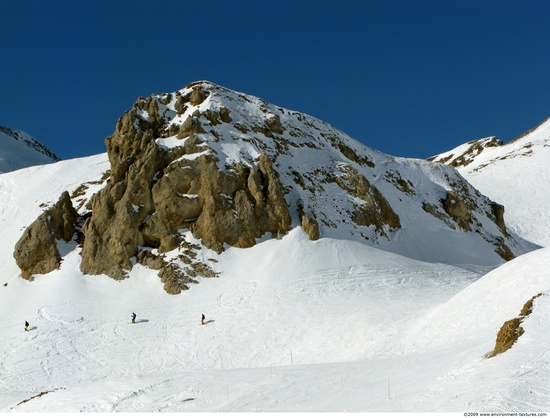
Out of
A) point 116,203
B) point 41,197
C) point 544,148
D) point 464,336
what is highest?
point 544,148

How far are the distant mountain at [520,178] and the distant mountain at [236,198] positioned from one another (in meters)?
9.11

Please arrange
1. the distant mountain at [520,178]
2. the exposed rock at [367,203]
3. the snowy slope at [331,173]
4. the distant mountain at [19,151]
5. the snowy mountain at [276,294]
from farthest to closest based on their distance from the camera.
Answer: the distant mountain at [19,151]
the distant mountain at [520,178]
the exposed rock at [367,203]
the snowy slope at [331,173]
the snowy mountain at [276,294]

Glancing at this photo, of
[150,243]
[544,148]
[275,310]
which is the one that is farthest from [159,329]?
[544,148]

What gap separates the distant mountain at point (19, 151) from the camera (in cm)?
11638

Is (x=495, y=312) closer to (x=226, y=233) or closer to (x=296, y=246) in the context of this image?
(x=296, y=246)

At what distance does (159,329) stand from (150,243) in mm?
10284

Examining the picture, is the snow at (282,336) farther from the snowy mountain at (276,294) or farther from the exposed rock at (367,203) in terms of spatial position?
the exposed rock at (367,203)

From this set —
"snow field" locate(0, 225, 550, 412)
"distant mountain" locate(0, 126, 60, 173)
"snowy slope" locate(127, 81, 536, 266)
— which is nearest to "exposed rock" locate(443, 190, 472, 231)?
"snowy slope" locate(127, 81, 536, 266)

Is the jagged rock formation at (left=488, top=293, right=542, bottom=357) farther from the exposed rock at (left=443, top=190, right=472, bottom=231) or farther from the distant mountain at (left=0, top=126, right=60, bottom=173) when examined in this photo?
the distant mountain at (left=0, top=126, right=60, bottom=173)

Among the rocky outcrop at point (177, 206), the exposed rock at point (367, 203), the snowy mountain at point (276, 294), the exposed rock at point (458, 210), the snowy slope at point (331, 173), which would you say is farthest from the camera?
the exposed rock at point (458, 210)

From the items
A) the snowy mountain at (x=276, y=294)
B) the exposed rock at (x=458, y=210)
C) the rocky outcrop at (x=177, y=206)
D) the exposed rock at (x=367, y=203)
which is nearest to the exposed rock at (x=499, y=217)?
the snowy mountain at (x=276, y=294)

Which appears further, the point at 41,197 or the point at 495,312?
the point at 41,197

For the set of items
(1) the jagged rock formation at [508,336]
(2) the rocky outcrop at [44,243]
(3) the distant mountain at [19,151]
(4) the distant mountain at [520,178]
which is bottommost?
(1) the jagged rock formation at [508,336]

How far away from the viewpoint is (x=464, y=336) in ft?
71.2
